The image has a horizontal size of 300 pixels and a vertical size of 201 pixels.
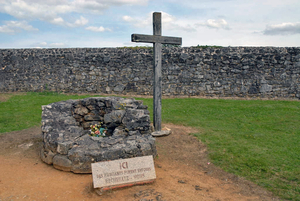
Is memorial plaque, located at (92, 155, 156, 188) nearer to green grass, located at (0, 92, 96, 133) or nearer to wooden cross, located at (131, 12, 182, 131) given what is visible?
wooden cross, located at (131, 12, 182, 131)

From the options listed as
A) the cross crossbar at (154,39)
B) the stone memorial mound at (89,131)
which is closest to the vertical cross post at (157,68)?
the cross crossbar at (154,39)

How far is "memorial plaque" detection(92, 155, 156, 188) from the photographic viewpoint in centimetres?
439

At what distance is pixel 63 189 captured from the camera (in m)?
4.50

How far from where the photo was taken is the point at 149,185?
4605mm

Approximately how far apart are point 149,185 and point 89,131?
9.49 ft

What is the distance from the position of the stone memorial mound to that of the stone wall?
7064mm

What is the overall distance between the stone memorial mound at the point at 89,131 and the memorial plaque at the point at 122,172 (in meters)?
0.64

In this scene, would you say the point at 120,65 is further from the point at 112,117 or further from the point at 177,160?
the point at 177,160

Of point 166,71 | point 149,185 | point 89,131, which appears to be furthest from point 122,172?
point 166,71

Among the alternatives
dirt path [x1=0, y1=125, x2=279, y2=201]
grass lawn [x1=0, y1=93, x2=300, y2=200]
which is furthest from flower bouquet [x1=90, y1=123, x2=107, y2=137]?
grass lawn [x1=0, y1=93, x2=300, y2=200]

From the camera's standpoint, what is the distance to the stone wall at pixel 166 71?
13.6 metres

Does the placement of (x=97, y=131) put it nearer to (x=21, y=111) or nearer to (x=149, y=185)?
(x=149, y=185)

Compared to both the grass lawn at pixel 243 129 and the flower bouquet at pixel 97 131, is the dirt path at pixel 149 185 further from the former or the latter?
the flower bouquet at pixel 97 131

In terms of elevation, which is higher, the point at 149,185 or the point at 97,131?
the point at 97,131
